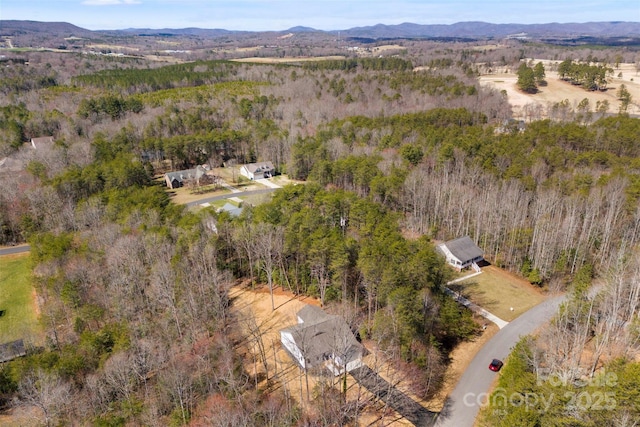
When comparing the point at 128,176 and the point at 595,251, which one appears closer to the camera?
the point at 595,251

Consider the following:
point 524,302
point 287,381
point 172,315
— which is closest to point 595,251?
point 524,302

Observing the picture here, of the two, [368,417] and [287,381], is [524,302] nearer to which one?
[368,417]

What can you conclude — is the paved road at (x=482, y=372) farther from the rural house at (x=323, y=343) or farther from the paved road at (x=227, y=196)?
the paved road at (x=227, y=196)

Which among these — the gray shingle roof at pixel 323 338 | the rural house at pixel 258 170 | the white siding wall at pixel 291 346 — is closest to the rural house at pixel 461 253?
the gray shingle roof at pixel 323 338

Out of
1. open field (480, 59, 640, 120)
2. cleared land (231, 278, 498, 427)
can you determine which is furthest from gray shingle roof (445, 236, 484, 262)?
open field (480, 59, 640, 120)

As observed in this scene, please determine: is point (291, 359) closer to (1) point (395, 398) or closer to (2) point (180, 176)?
(1) point (395, 398)

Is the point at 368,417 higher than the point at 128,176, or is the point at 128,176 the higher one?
the point at 128,176

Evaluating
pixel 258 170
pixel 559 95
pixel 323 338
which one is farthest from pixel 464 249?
pixel 559 95
